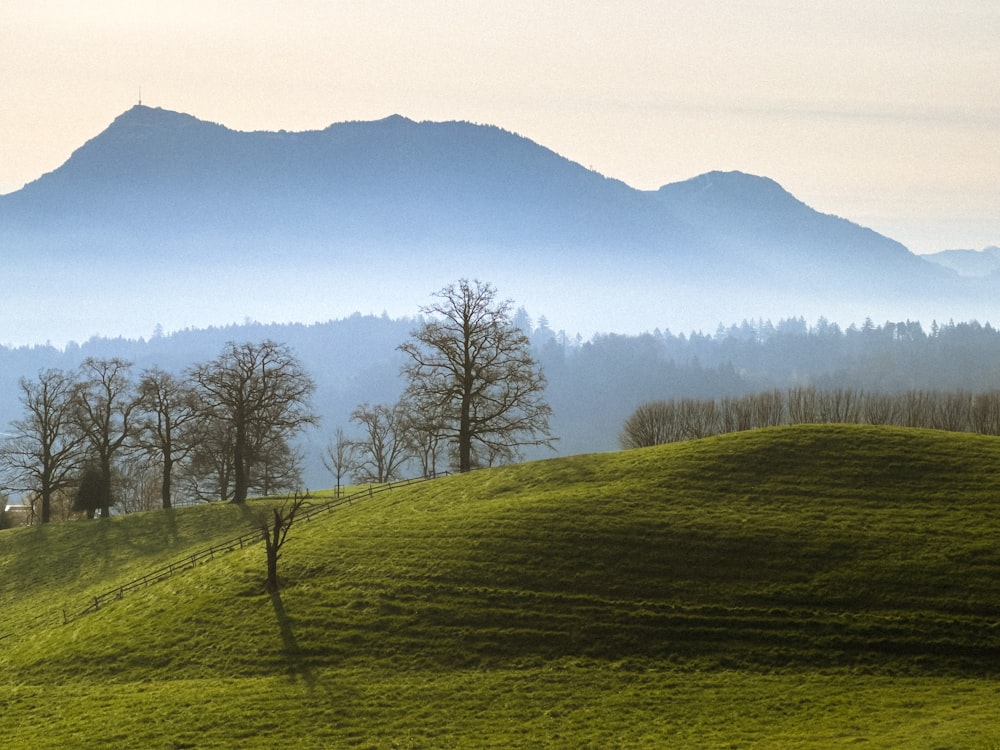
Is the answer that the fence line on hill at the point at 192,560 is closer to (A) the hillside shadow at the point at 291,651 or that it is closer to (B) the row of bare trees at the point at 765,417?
(A) the hillside shadow at the point at 291,651

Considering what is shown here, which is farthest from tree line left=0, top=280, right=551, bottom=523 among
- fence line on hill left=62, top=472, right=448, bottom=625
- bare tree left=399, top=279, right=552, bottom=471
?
fence line on hill left=62, top=472, right=448, bottom=625

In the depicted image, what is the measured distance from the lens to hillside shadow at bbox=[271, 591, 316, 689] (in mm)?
37150

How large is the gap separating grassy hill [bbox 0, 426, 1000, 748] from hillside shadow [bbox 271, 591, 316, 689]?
0.15 meters

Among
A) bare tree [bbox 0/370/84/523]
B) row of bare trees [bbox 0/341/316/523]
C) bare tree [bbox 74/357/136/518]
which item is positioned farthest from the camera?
bare tree [bbox 0/370/84/523]

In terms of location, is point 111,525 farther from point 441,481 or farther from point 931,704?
point 931,704

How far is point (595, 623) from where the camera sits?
128 feet

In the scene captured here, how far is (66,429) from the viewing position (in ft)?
287

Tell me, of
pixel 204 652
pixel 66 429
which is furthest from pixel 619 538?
pixel 66 429

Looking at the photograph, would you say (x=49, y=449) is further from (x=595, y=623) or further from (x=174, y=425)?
(x=595, y=623)

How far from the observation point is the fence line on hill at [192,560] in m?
52.1

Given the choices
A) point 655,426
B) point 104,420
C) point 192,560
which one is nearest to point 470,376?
point 192,560

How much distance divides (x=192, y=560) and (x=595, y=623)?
98.4 ft

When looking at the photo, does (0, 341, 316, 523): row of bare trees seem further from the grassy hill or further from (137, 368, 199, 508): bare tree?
the grassy hill

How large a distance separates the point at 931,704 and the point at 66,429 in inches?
3218
